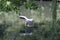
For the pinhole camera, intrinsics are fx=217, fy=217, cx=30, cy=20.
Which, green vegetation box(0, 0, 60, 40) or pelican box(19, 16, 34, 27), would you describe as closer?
green vegetation box(0, 0, 60, 40)

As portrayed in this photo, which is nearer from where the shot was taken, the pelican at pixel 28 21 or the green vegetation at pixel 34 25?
the green vegetation at pixel 34 25

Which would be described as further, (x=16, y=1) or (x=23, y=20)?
(x=23, y=20)

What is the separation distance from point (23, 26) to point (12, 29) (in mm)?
344

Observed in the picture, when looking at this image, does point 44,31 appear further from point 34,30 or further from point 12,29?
point 12,29

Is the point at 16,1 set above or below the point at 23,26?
above

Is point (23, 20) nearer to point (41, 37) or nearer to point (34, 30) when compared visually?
point (34, 30)

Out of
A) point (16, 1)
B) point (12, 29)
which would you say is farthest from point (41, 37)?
point (16, 1)

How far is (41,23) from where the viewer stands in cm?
492

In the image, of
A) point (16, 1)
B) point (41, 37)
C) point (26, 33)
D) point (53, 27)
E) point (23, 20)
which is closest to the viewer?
point (16, 1)

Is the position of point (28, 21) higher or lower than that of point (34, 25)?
higher

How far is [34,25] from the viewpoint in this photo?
16.1 ft

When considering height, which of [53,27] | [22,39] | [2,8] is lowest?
[22,39]

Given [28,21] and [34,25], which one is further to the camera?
[34,25]

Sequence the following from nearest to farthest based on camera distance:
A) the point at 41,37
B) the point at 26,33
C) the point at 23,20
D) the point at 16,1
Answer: the point at 16,1 → the point at 41,37 → the point at 26,33 → the point at 23,20
